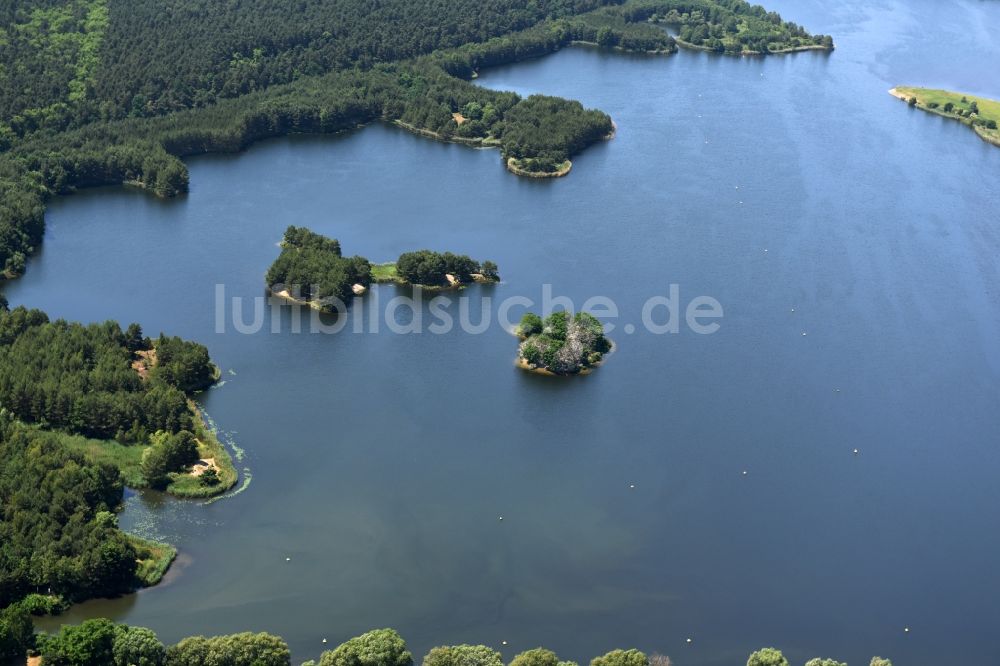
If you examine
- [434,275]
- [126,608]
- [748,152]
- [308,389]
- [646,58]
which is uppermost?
[646,58]

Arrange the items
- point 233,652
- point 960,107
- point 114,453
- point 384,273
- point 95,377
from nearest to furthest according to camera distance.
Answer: point 233,652 < point 114,453 < point 95,377 < point 384,273 < point 960,107

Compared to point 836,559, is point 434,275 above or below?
above

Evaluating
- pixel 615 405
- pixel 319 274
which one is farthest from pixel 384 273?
pixel 615 405

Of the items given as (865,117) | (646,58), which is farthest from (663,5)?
(865,117)

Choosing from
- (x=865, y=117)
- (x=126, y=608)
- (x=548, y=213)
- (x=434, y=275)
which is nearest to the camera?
(x=126, y=608)

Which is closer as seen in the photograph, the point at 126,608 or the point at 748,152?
the point at 126,608

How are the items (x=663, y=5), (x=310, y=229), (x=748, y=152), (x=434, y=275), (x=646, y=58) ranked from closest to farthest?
1. (x=434, y=275)
2. (x=310, y=229)
3. (x=748, y=152)
4. (x=646, y=58)
5. (x=663, y=5)

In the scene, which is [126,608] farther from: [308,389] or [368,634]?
[308,389]

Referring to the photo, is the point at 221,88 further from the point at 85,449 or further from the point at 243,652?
the point at 243,652
